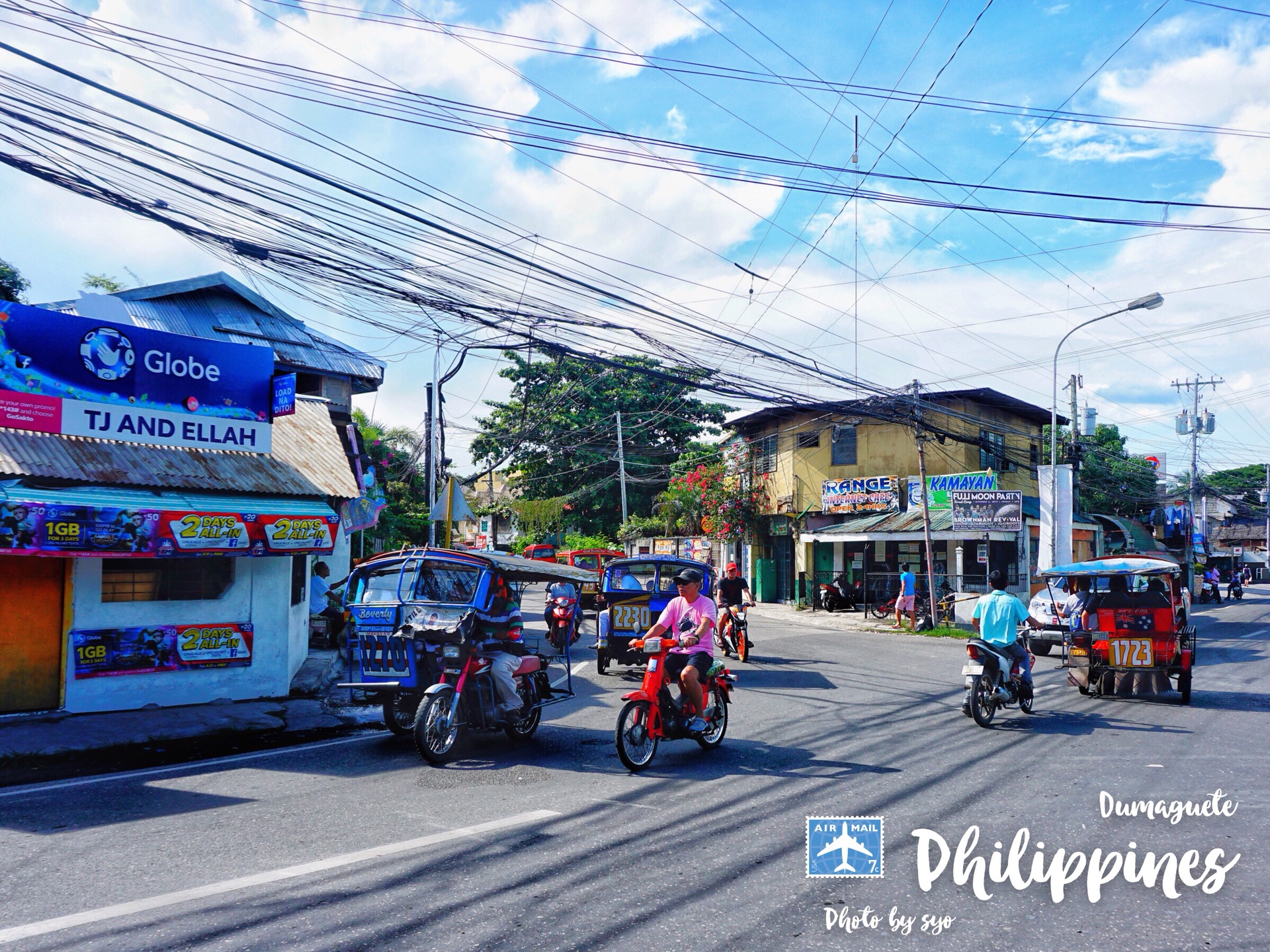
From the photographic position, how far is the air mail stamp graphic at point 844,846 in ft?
16.8

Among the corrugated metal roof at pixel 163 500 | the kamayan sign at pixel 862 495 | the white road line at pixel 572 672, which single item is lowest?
the white road line at pixel 572 672

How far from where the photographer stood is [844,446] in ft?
107

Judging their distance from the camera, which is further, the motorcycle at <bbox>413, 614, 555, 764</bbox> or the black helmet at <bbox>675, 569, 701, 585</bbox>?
the black helmet at <bbox>675, 569, 701, 585</bbox>

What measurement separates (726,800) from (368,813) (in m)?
2.72

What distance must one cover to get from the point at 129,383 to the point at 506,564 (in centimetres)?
629

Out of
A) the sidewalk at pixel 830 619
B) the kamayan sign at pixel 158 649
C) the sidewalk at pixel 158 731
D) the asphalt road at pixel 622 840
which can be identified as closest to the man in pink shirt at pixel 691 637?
the asphalt road at pixel 622 840

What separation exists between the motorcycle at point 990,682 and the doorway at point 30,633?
11.1 m

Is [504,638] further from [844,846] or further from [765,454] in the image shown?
[765,454]

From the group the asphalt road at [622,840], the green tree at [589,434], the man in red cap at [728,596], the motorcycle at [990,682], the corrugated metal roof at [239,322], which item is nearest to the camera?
the asphalt road at [622,840]

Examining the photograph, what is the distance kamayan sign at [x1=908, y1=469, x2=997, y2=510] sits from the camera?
26.2 metres

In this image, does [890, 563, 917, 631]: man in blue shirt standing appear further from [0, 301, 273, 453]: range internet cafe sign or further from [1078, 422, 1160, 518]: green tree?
[1078, 422, 1160, 518]: green tree

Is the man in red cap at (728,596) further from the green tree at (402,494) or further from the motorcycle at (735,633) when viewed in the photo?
the green tree at (402,494)

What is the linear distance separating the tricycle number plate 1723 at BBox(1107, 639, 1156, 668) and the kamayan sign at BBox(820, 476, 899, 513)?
60.3ft

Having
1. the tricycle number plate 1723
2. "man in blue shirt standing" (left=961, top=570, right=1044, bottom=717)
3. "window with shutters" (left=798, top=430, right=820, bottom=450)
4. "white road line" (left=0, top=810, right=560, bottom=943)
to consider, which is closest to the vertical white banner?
"window with shutters" (left=798, top=430, right=820, bottom=450)
